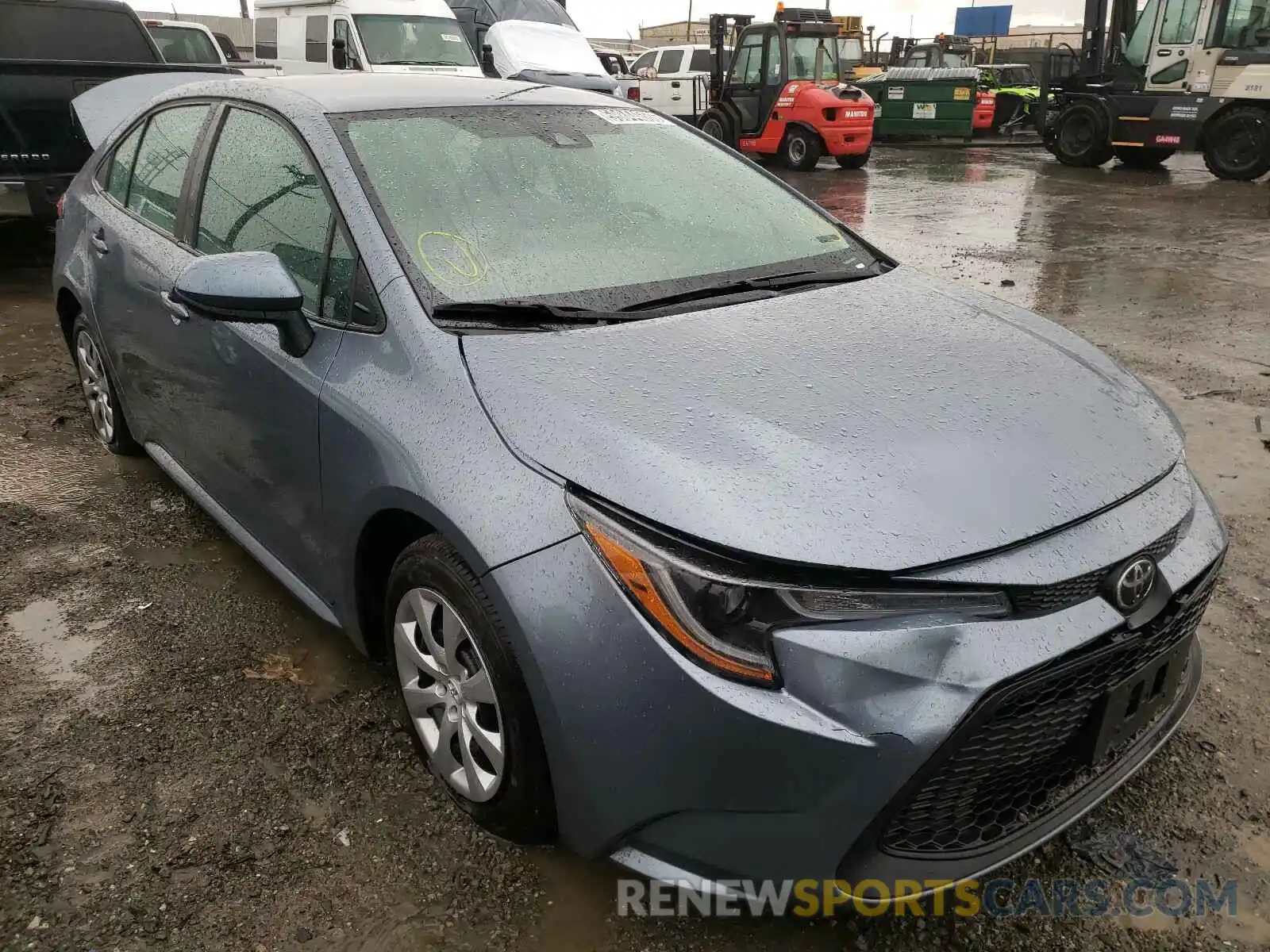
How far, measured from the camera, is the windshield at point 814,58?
51.5 ft

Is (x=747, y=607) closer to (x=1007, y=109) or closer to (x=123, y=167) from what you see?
(x=123, y=167)

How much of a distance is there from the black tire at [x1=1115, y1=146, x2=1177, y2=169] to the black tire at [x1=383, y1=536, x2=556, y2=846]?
16573 mm

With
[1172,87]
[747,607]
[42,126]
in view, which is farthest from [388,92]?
[1172,87]

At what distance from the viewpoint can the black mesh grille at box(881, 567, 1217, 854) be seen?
164 cm

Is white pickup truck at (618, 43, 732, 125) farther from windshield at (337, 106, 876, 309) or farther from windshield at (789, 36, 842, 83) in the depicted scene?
windshield at (337, 106, 876, 309)

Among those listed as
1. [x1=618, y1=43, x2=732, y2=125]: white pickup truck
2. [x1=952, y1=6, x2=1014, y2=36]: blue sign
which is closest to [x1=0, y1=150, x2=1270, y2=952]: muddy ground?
[x1=618, y1=43, x2=732, y2=125]: white pickup truck

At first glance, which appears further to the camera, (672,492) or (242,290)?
(242,290)

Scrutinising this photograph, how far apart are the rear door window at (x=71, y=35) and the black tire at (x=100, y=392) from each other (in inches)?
183

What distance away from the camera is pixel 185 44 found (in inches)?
452

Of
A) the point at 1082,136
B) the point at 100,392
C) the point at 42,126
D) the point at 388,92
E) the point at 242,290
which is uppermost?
the point at 388,92

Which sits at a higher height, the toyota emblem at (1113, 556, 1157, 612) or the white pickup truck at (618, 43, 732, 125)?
the toyota emblem at (1113, 556, 1157, 612)

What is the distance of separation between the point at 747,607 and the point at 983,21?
43764 mm

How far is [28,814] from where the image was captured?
2270mm

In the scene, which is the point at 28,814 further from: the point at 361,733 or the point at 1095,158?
the point at 1095,158
